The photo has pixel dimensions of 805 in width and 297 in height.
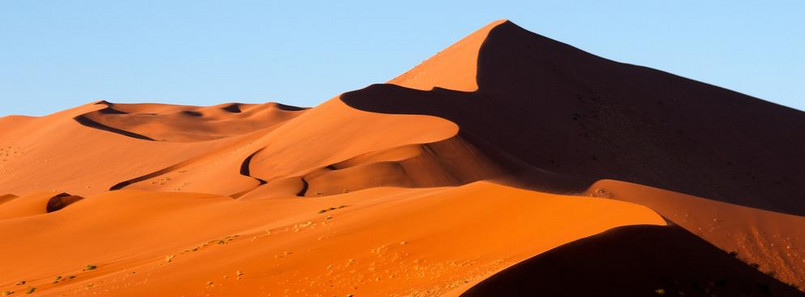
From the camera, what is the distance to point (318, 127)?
47094mm

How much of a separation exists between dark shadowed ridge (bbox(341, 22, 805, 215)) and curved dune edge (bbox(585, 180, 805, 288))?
592 inches

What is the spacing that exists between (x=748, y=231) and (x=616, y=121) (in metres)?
27.0

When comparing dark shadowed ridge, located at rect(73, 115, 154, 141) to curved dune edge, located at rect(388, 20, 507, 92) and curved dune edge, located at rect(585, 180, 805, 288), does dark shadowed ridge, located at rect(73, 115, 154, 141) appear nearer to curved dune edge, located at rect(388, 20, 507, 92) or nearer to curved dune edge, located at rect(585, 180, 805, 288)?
curved dune edge, located at rect(388, 20, 507, 92)

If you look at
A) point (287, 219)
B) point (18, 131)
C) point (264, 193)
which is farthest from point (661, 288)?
point (18, 131)

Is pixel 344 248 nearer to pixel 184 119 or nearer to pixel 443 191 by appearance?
pixel 443 191

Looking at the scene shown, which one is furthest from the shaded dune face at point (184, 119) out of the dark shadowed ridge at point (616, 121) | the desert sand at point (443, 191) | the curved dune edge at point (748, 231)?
the curved dune edge at point (748, 231)

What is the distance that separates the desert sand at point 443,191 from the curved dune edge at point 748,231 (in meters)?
0.06

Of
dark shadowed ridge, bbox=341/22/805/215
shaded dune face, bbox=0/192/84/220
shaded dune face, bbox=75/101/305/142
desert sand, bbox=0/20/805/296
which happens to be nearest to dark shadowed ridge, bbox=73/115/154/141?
shaded dune face, bbox=75/101/305/142

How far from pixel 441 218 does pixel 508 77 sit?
34.8 metres

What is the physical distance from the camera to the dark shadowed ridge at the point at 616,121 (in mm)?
47344

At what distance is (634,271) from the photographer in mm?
15438

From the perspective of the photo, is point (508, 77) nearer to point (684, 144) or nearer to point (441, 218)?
point (684, 144)

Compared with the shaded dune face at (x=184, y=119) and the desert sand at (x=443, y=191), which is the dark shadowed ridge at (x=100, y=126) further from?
the desert sand at (x=443, y=191)

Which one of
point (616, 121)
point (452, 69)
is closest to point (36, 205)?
point (616, 121)
